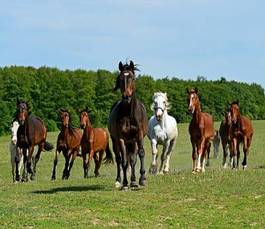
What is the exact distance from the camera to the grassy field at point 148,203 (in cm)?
1112

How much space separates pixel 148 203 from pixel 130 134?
2.44m

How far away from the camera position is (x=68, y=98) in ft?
267

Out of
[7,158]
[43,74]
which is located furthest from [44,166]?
[43,74]

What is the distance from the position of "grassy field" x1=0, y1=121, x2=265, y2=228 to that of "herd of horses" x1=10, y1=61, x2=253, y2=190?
1.06 m

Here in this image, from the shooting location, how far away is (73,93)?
3270 inches

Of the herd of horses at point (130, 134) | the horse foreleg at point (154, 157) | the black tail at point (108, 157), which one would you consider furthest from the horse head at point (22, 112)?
the black tail at point (108, 157)

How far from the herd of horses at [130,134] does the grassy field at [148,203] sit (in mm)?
1061

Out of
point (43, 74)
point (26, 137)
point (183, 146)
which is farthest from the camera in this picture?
point (43, 74)

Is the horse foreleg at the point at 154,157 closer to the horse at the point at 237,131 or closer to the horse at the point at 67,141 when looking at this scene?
the horse at the point at 237,131

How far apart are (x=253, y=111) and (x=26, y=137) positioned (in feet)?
275

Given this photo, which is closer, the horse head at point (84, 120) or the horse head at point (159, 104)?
the horse head at point (159, 104)

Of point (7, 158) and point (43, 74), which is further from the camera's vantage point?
point (43, 74)

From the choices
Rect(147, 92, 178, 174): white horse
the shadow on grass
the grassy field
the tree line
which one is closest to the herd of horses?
Rect(147, 92, 178, 174): white horse

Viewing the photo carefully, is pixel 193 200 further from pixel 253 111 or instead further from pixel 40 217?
pixel 253 111
